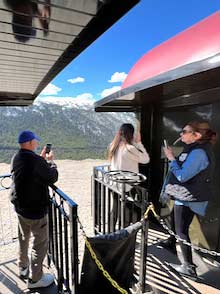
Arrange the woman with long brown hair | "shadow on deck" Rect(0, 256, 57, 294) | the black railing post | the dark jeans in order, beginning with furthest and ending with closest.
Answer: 1. the woman with long brown hair
2. the dark jeans
3. "shadow on deck" Rect(0, 256, 57, 294)
4. the black railing post

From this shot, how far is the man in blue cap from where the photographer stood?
2824 millimetres

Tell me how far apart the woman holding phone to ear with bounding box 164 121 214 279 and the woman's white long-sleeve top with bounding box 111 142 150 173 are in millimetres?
518

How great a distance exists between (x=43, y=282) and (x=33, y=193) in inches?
48.2

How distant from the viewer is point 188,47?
3404 millimetres

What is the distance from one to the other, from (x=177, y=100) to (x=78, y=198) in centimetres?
503

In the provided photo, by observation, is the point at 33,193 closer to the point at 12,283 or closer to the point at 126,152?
the point at 12,283

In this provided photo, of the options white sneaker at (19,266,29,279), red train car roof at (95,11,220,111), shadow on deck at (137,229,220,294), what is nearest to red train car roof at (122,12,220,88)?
red train car roof at (95,11,220,111)

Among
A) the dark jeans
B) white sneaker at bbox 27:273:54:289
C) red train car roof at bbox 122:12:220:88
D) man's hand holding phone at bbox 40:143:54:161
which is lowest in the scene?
white sneaker at bbox 27:273:54:289

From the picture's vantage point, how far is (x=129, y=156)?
3.81 metres

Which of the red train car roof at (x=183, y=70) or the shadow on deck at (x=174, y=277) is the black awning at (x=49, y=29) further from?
the shadow on deck at (x=174, y=277)

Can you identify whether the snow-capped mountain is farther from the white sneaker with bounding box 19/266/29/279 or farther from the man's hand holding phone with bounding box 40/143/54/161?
the white sneaker with bounding box 19/266/29/279

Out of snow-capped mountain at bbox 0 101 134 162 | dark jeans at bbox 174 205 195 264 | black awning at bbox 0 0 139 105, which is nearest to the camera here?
black awning at bbox 0 0 139 105

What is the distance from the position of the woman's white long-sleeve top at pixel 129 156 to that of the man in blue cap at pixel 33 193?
119 cm

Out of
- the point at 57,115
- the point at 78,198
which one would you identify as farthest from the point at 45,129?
the point at 78,198
